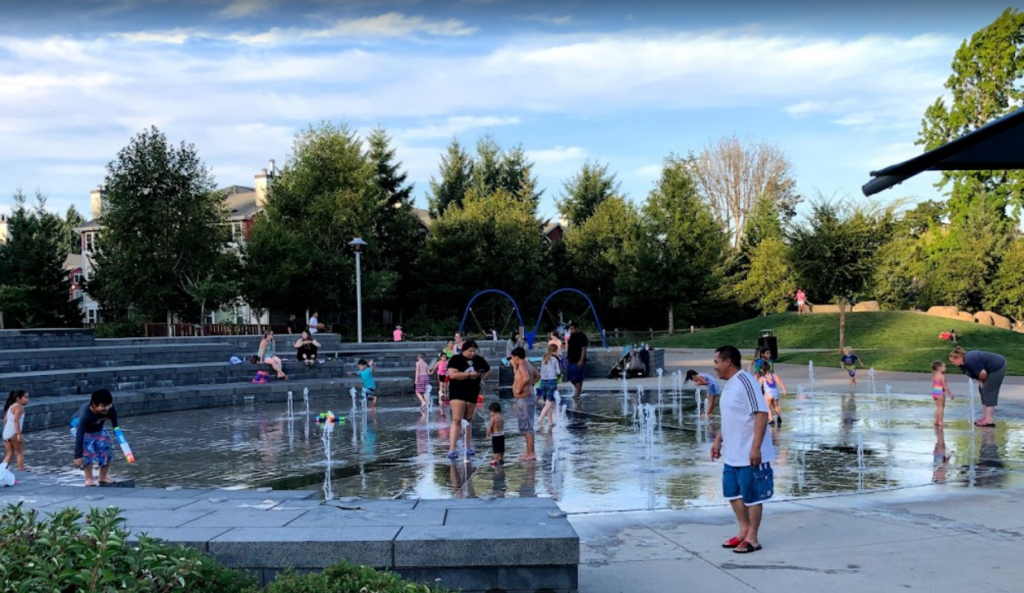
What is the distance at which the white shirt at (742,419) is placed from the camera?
7.23m

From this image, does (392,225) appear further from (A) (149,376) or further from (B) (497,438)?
(B) (497,438)

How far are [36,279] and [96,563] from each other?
5182 centimetres

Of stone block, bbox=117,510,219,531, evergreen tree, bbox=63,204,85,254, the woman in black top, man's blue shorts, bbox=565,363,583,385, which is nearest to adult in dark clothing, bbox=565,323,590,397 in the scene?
man's blue shorts, bbox=565,363,583,385

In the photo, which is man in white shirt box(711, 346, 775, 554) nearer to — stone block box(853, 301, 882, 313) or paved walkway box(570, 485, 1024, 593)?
paved walkway box(570, 485, 1024, 593)

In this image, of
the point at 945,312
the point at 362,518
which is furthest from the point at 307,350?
the point at 945,312

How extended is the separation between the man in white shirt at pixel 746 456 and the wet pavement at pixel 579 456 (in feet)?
6.30

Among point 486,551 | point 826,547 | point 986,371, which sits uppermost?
→ point 986,371

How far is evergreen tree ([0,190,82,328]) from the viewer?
47781mm

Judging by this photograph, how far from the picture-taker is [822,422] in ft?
54.3

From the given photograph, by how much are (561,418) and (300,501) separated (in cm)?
1095

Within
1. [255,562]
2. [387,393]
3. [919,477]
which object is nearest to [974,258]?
[387,393]

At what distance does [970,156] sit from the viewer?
559 centimetres

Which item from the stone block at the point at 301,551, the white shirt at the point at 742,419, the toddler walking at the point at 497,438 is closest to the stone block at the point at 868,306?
the toddler walking at the point at 497,438

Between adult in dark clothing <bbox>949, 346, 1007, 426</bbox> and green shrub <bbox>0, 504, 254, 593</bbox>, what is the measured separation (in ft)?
44.3
